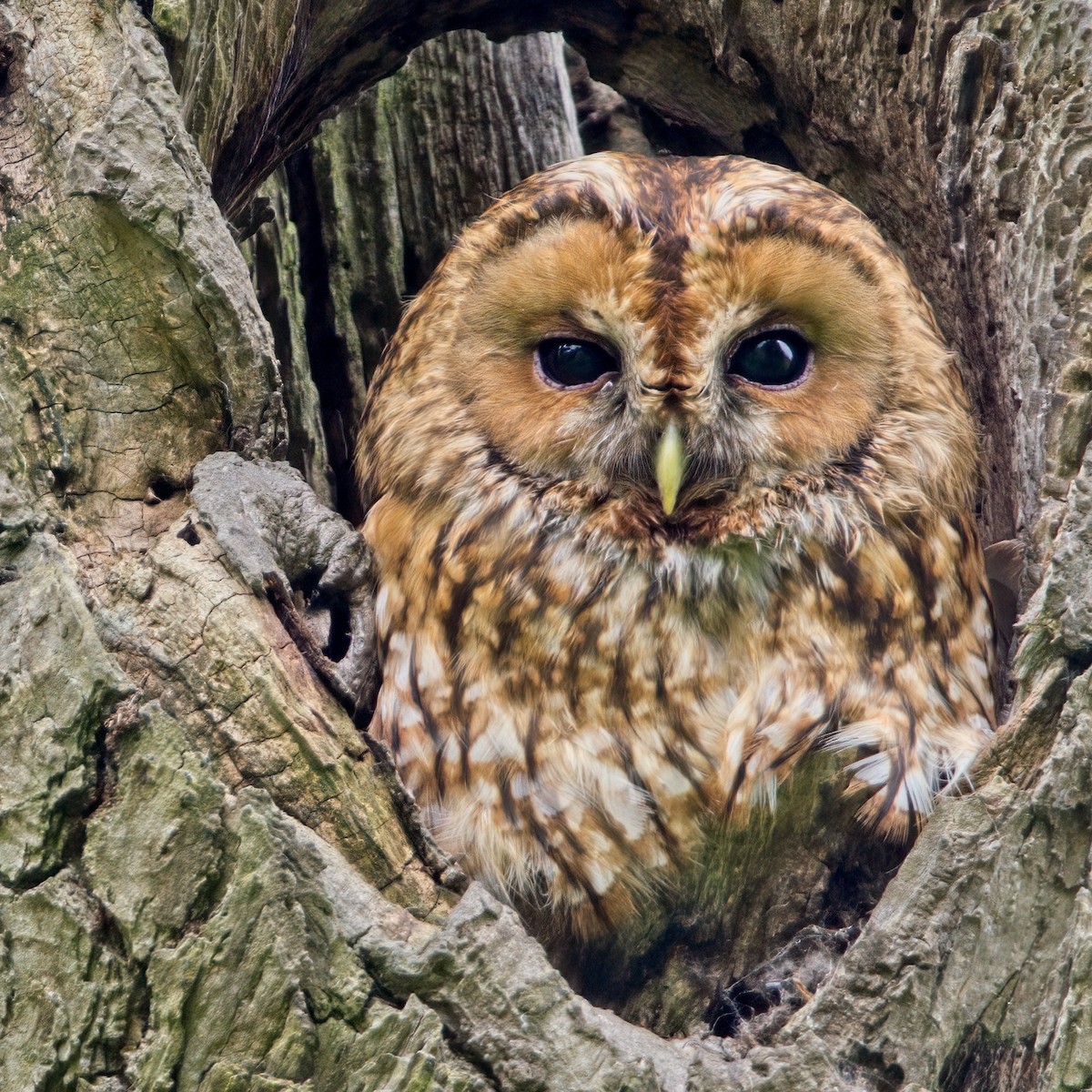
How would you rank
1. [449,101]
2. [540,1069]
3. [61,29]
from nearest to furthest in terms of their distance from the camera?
[540,1069]
[61,29]
[449,101]

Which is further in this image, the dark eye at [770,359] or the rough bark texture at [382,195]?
the rough bark texture at [382,195]

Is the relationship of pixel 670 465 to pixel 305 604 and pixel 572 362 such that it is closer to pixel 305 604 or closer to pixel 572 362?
pixel 572 362

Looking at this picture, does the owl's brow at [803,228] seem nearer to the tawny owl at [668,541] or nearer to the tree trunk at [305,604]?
the tawny owl at [668,541]

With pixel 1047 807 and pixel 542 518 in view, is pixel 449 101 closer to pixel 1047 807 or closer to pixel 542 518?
pixel 542 518

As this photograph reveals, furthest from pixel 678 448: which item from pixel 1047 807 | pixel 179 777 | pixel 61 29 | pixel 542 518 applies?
pixel 61 29

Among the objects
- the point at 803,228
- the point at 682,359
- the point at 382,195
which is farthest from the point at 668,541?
the point at 382,195

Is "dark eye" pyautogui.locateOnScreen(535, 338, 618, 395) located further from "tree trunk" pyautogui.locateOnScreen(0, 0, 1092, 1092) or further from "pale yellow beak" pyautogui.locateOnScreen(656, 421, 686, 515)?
"tree trunk" pyautogui.locateOnScreen(0, 0, 1092, 1092)

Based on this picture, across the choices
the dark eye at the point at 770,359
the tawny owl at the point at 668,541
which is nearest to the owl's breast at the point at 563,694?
the tawny owl at the point at 668,541
